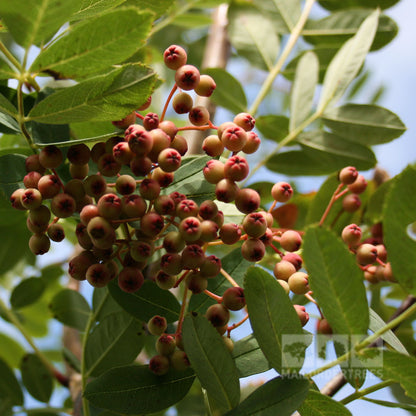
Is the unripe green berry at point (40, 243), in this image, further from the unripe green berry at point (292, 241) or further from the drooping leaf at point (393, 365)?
the drooping leaf at point (393, 365)

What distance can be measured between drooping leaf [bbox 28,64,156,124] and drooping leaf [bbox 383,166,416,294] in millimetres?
367

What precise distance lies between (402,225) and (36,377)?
3.36 feet

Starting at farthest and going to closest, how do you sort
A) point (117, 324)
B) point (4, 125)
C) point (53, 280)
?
point (53, 280) < point (117, 324) < point (4, 125)

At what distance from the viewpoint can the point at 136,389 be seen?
83cm

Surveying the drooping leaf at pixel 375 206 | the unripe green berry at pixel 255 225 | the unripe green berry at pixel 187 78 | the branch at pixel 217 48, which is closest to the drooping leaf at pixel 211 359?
the unripe green berry at pixel 255 225

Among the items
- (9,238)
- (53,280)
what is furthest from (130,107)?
(53,280)

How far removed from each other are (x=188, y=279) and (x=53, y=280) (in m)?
0.75

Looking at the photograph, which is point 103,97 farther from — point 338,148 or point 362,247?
point 338,148

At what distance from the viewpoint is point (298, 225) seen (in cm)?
143

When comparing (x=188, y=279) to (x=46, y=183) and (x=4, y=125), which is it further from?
(x=4, y=125)

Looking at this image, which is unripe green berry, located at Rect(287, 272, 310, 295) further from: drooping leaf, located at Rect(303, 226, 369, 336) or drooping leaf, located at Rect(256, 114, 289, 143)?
drooping leaf, located at Rect(256, 114, 289, 143)

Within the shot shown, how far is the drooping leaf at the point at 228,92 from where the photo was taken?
1.36m

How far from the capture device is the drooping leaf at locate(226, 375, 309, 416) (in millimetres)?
702

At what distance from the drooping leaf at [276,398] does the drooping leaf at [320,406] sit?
0.03 metres
